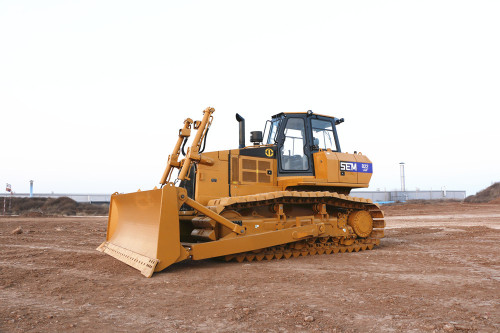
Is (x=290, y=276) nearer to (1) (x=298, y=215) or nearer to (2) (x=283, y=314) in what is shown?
(2) (x=283, y=314)

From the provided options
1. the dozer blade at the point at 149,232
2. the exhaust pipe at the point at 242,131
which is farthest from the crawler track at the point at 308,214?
the exhaust pipe at the point at 242,131

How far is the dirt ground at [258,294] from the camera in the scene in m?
4.06

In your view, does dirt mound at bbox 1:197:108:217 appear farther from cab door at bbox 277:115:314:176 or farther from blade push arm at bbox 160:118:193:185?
cab door at bbox 277:115:314:176

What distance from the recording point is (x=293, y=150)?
31.9 ft

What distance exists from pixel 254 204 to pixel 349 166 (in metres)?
3.13

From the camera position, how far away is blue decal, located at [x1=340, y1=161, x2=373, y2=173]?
10.0 metres

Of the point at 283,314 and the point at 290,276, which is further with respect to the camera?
the point at 290,276

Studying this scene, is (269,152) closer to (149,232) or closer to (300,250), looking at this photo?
(300,250)

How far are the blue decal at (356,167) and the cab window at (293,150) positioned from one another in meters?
1.06

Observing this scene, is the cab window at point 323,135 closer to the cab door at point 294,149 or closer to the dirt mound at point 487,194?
the cab door at point 294,149

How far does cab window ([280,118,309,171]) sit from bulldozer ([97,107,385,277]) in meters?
0.03

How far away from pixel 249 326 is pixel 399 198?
2438 inches

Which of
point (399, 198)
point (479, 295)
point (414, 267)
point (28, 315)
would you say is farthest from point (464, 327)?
point (399, 198)

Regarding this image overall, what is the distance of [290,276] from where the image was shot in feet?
21.3
